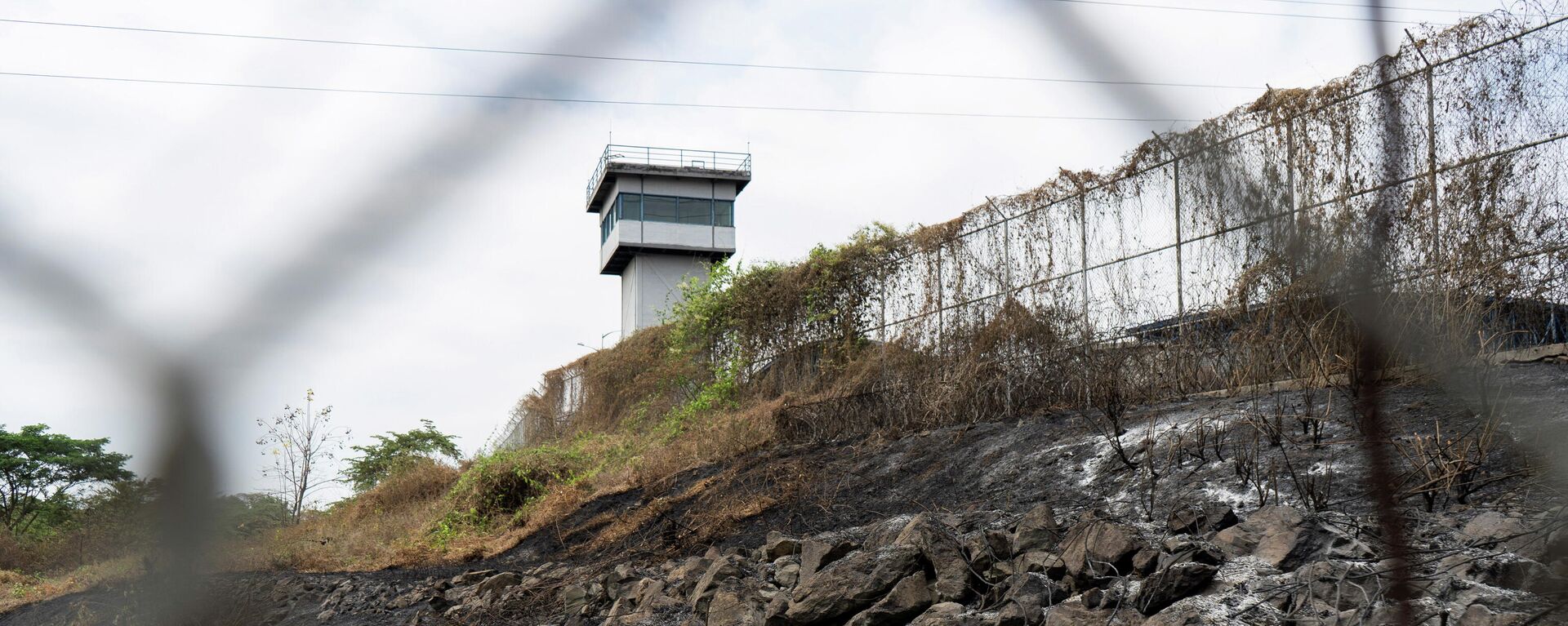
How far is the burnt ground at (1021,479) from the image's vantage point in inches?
179

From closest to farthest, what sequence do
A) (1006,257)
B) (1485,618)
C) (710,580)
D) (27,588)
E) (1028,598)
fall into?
(1485,618), (1028,598), (710,580), (1006,257), (27,588)

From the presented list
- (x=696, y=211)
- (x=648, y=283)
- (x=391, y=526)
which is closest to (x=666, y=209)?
(x=696, y=211)

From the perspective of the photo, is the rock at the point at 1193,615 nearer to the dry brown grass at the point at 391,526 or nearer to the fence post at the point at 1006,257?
the dry brown grass at the point at 391,526

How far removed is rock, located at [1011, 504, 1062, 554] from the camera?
4637 mm

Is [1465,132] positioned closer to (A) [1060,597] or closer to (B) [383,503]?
(A) [1060,597]

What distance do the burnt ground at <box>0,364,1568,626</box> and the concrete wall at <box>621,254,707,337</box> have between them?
17706 millimetres

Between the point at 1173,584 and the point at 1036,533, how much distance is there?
3.02 ft

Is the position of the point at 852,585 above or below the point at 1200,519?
below

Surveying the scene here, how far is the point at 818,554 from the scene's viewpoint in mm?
5285

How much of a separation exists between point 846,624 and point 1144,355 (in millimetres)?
3779

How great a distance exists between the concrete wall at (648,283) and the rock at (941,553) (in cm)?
2217

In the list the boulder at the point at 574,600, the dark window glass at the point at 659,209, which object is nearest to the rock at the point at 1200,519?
the boulder at the point at 574,600

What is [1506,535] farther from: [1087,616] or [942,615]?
[942,615]

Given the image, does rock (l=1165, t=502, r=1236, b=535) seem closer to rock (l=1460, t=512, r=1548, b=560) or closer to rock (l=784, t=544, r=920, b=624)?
rock (l=1460, t=512, r=1548, b=560)
